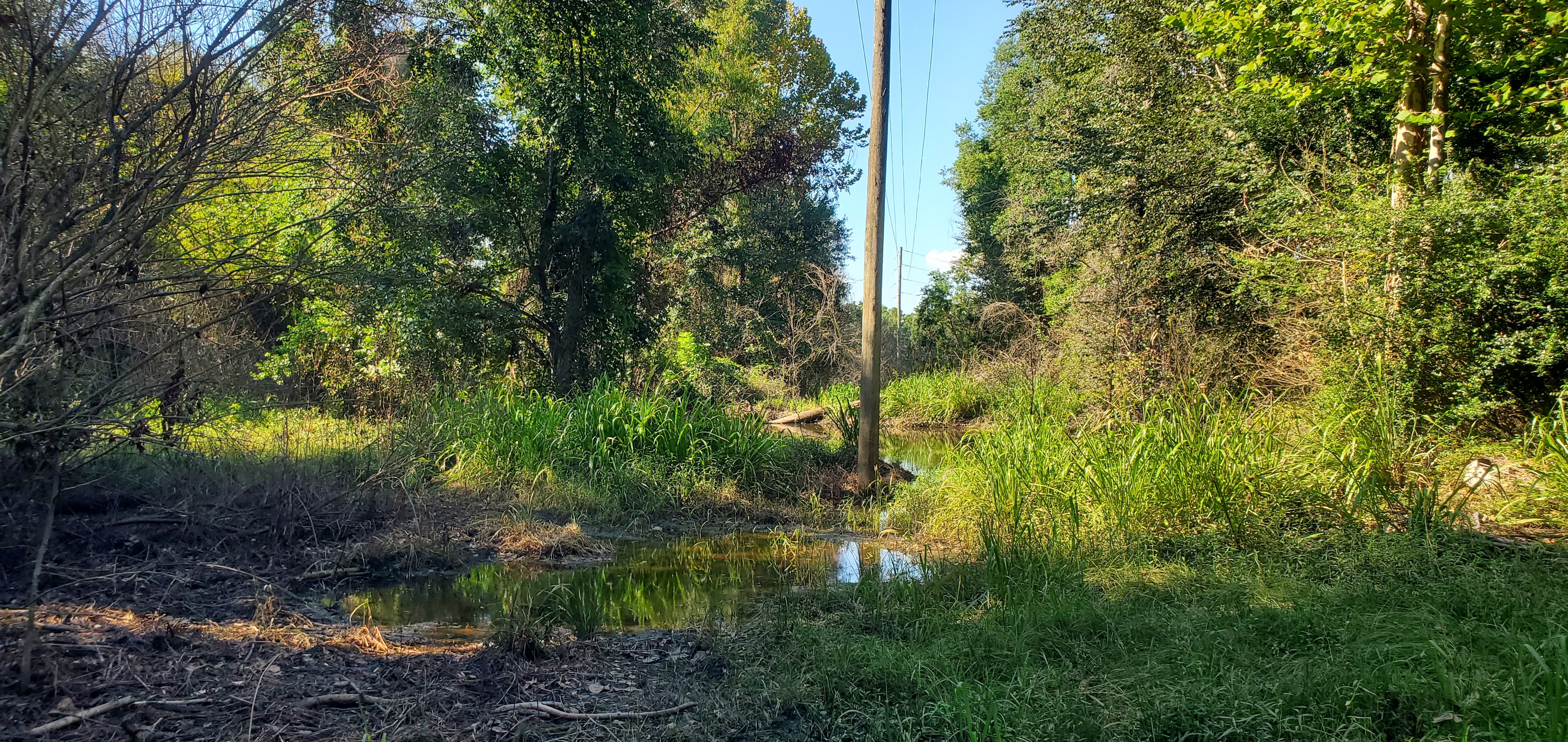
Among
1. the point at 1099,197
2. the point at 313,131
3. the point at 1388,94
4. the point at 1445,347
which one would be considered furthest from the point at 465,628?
the point at 1099,197

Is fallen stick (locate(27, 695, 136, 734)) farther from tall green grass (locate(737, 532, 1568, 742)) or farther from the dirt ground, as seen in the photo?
tall green grass (locate(737, 532, 1568, 742))

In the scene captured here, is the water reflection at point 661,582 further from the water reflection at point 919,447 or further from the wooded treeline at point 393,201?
the water reflection at point 919,447

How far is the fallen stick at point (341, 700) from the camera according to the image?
A: 119 inches

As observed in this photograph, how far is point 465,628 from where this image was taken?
4.86 metres

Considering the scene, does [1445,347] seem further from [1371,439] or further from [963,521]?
[963,521]

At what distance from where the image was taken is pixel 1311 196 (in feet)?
30.9

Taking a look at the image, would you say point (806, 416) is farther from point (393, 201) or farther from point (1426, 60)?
point (393, 201)

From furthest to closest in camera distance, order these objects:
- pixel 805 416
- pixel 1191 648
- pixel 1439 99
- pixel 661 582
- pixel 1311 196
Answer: pixel 805 416 < pixel 1311 196 < pixel 1439 99 < pixel 661 582 < pixel 1191 648

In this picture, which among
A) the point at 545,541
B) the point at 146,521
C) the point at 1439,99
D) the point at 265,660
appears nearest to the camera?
the point at 265,660

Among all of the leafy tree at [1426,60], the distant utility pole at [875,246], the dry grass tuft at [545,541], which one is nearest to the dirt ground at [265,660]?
the dry grass tuft at [545,541]

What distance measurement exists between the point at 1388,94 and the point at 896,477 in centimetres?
733

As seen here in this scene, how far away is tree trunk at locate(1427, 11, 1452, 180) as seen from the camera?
7.87m

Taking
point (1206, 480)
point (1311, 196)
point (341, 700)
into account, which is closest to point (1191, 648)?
point (1206, 480)

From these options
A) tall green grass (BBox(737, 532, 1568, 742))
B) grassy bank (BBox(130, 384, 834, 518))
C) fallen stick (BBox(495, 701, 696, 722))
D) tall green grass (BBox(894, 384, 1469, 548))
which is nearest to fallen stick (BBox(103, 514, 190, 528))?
grassy bank (BBox(130, 384, 834, 518))
